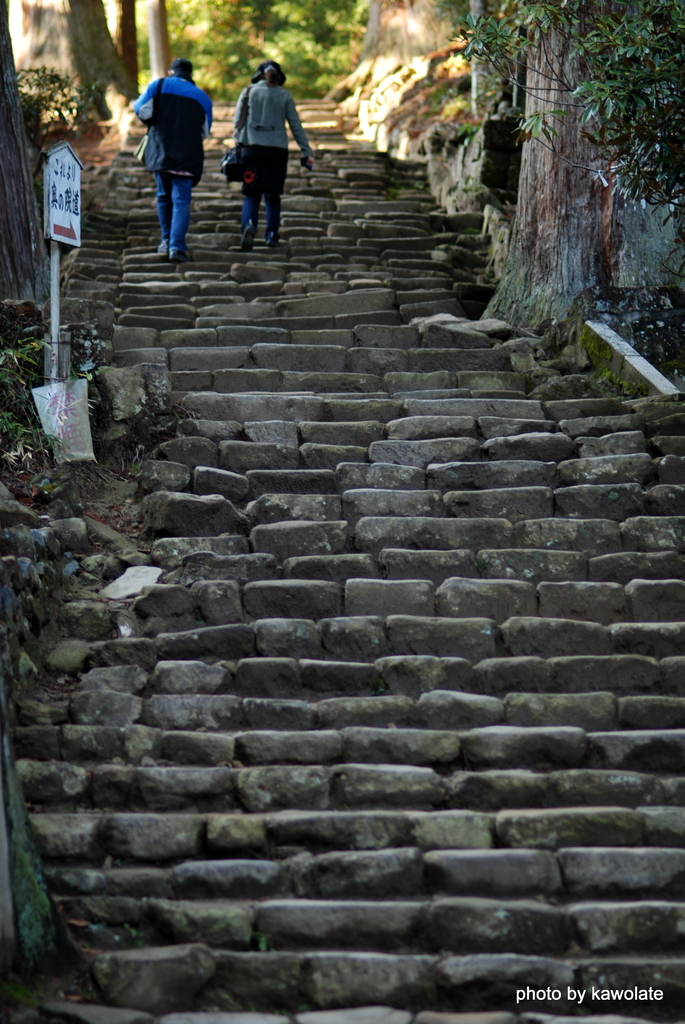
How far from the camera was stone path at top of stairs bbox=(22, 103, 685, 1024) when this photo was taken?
9.71 feet

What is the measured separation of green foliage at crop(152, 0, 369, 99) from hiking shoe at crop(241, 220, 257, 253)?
12.7 metres

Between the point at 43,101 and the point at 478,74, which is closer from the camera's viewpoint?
the point at 43,101

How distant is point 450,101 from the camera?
44.9 feet

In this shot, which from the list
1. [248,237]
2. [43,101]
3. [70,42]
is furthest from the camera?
[70,42]

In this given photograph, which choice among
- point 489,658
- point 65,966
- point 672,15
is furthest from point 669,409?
point 65,966

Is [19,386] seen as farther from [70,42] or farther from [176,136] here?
[70,42]

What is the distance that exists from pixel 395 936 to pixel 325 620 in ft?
4.61

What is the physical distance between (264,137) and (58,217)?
13.9 ft

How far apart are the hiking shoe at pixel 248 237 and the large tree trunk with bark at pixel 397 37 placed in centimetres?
847

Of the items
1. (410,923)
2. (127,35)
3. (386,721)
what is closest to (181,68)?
(386,721)

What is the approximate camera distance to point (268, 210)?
377 inches

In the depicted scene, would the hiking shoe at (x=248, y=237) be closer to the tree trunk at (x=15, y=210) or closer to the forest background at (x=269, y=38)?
the tree trunk at (x=15, y=210)

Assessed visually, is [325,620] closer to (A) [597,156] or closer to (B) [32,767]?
(B) [32,767]

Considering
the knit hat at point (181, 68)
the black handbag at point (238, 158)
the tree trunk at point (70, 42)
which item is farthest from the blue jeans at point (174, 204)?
the tree trunk at point (70, 42)
